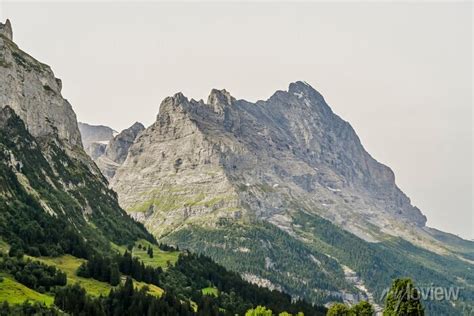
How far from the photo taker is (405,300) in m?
87.5

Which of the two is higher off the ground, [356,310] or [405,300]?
[405,300]

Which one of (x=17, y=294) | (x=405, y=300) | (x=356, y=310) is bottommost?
(x=17, y=294)

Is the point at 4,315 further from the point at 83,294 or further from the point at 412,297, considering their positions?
the point at 412,297

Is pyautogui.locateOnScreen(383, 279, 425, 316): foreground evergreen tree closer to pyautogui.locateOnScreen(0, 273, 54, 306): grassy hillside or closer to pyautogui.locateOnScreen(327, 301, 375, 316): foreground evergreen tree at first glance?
pyautogui.locateOnScreen(327, 301, 375, 316): foreground evergreen tree

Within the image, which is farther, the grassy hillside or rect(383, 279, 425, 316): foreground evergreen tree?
the grassy hillside

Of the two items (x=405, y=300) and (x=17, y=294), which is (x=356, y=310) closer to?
(x=405, y=300)

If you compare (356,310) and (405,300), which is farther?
(356,310)

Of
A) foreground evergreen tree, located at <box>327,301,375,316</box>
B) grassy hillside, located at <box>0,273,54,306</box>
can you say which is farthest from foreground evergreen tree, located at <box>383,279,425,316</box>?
grassy hillside, located at <box>0,273,54,306</box>

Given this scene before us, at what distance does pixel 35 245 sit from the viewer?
19175 cm

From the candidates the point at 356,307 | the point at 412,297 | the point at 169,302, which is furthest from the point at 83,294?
the point at 412,297

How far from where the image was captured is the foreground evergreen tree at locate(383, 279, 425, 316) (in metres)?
86.8

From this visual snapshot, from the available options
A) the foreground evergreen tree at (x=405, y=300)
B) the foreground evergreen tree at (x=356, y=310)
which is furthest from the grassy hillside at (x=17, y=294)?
the foreground evergreen tree at (x=405, y=300)

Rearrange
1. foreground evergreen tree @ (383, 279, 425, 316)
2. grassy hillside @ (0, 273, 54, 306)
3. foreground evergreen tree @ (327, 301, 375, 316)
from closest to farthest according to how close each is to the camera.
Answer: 1. foreground evergreen tree @ (383, 279, 425, 316)
2. foreground evergreen tree @ (327, 301, 375, 316)
3. grassy hillside @ (0, 273, 54, 306)

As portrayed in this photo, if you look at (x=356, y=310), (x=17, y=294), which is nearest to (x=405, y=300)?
(x=356, y=310)
